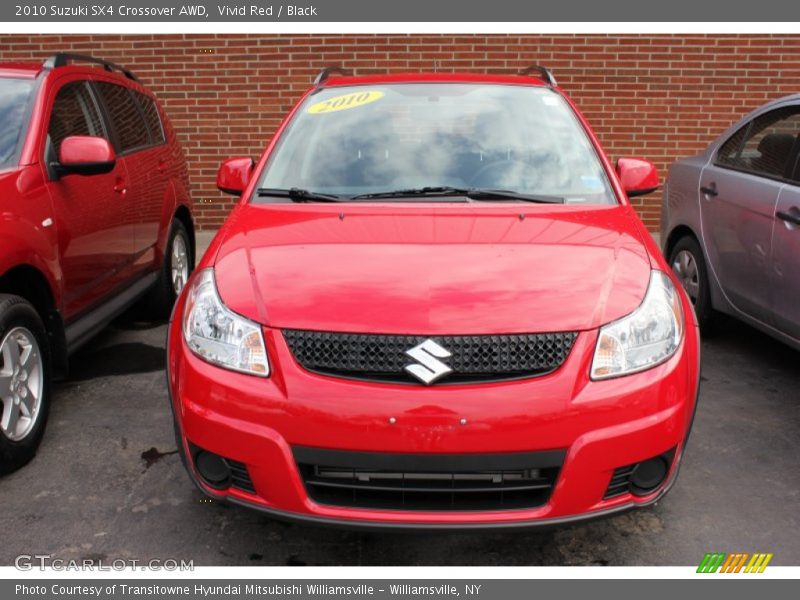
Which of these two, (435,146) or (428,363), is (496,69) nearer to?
(435,146)

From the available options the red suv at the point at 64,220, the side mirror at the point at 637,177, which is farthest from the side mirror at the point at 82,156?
the side mirror at the point at 637,177

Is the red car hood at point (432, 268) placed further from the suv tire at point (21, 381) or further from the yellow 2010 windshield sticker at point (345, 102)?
the suv tire at point (21, 381)

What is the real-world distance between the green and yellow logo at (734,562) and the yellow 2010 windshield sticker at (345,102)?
2.52 m

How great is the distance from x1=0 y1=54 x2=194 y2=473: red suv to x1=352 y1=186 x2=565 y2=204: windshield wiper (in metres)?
1.54

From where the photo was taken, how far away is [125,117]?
5434 millimetres

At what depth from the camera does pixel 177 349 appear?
2783mm

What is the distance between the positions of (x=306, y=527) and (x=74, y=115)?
2.99m

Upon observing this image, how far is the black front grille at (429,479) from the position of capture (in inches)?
96.4

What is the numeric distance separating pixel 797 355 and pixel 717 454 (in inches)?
74.4

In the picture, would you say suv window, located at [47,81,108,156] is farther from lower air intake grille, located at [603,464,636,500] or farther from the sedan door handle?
the sedan door handle

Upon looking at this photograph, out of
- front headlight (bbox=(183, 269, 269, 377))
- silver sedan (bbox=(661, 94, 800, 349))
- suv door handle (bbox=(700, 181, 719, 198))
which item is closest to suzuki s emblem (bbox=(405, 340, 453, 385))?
front headlight (bbox=(183, 269, 269, 377))

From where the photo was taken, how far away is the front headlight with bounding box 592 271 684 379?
2.56 m

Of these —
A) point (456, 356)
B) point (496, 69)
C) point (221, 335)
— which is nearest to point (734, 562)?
point (456, 356)

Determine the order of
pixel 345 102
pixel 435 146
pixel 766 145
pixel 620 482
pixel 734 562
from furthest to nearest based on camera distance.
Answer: pixel 766 145, pixel 345 102, pixel 435 146, pixel 734 562, pixel 620 482
